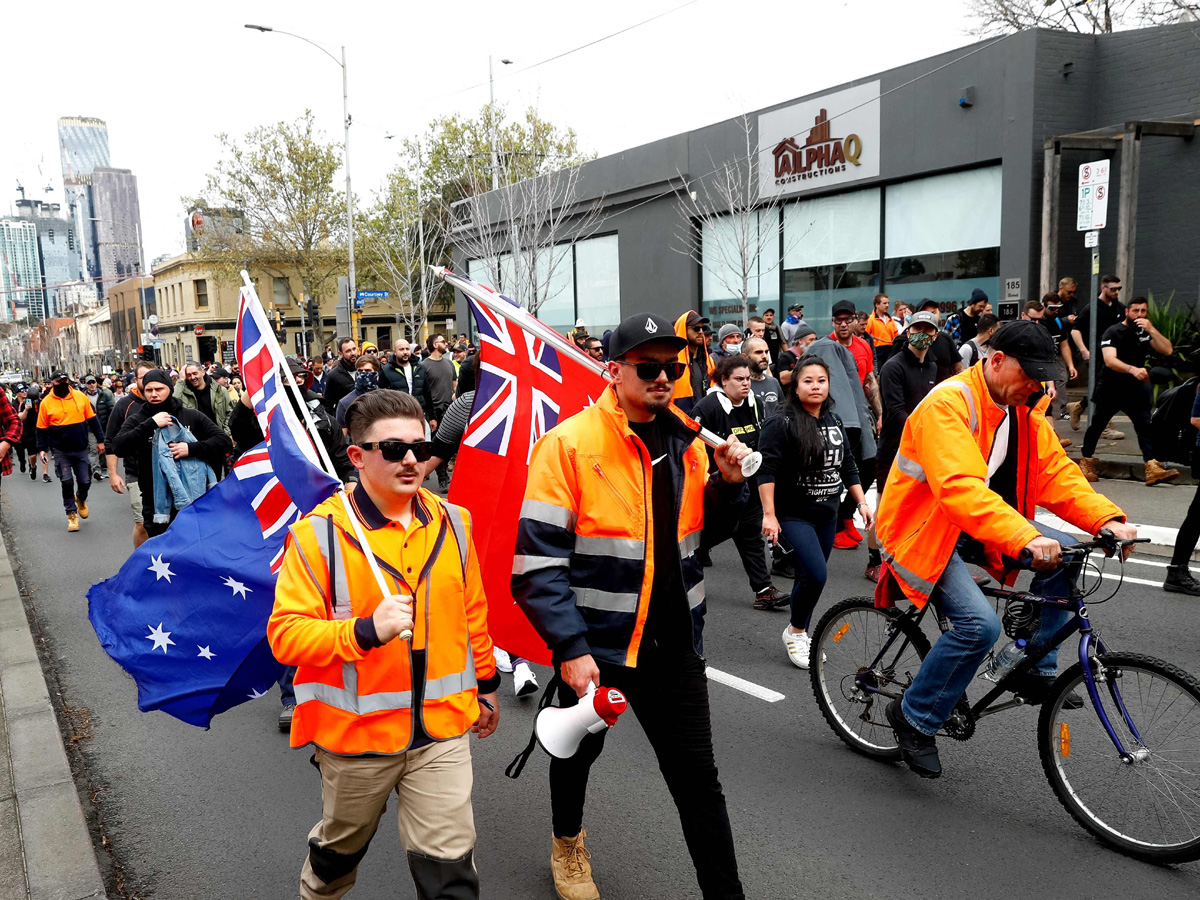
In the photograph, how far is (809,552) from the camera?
218 inches

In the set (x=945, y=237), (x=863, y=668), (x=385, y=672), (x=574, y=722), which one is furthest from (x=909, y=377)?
(x=945, y=237)

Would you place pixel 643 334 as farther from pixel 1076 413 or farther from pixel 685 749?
pixel 1076 413

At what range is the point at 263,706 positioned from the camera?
5.73 metres

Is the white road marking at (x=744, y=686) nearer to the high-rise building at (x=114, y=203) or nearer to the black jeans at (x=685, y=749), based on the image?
the black jeans at (x=685, y=749)

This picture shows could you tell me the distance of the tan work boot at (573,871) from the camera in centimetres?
341

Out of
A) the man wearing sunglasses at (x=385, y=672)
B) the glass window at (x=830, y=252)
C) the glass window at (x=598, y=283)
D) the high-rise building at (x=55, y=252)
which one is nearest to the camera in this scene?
the man wearing sunglasses at (x=385, y=672)

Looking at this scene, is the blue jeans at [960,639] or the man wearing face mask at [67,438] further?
the man wearing face mask at [67,438]

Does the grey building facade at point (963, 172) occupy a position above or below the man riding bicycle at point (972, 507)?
above

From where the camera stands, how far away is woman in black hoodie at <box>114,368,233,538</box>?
6770 millimetres

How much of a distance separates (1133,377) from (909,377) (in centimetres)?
352

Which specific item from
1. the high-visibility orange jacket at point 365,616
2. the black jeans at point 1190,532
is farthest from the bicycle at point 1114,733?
the black jeans at point 1190,532

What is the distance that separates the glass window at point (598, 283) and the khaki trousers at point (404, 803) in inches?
975

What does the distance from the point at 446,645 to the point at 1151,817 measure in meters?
2.66

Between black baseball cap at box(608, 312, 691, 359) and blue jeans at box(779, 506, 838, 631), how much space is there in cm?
283
